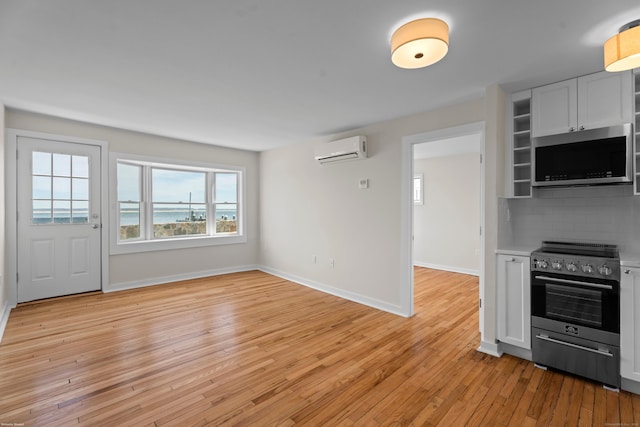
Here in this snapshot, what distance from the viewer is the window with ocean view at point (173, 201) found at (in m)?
4.81

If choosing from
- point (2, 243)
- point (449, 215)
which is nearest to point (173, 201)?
point (2, 243)

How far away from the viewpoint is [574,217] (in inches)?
109

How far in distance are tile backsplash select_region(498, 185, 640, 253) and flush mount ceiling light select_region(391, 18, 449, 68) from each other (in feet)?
5.40

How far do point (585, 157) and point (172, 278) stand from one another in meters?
5.70

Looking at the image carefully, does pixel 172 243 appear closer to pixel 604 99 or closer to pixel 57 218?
pixel 57 218

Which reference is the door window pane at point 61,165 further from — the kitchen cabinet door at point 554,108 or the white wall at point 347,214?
the kitchen cabinet door at point 554,108

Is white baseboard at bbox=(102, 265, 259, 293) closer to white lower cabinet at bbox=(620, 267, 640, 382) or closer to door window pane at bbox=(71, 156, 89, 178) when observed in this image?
door window pane at bbox=(71, 156, 89, 178)

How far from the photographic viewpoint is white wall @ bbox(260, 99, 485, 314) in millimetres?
3719

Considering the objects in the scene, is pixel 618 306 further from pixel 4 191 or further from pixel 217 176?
pixel 4 191

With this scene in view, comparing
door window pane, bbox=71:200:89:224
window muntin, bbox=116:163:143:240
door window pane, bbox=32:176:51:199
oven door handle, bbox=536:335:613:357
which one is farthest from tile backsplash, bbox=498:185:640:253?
door window pane, bbox=32:176:51:199

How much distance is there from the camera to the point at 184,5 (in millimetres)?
1678

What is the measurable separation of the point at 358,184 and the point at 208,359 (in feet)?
9.18

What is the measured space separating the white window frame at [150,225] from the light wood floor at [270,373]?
3.72ft

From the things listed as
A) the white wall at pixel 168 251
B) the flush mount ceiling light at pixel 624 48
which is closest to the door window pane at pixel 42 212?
the white wall at pixel 168 251
